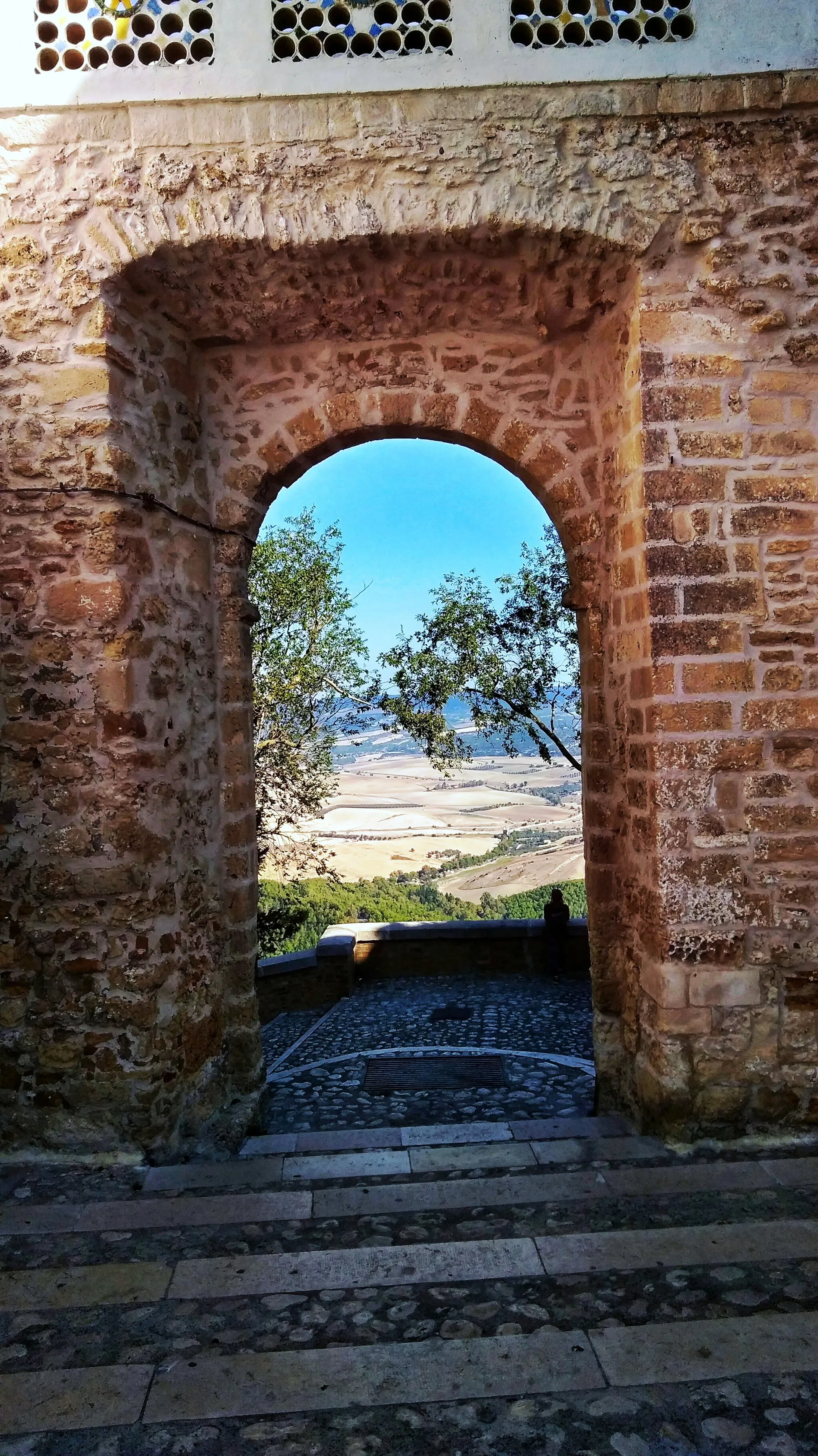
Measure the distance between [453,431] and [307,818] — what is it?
7.69m

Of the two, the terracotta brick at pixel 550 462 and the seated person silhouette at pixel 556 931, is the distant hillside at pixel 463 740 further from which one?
the terracotta brick at pixel 550 462

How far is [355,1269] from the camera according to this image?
102 inches

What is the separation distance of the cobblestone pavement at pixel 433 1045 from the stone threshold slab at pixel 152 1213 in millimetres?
1230

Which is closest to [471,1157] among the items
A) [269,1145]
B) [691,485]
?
[269,1145]

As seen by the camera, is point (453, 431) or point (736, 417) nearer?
point (736, 417)

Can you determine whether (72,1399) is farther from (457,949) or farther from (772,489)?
(457,949)

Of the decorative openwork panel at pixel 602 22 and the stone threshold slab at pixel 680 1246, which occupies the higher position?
the decorative openwork panel at pixel 602 22

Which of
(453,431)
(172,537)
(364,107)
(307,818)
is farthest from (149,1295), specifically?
(307,818)

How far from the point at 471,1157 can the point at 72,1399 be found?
5.24ft

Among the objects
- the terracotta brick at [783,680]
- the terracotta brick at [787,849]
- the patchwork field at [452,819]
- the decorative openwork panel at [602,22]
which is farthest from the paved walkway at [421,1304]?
the patchwork field at [452,819]

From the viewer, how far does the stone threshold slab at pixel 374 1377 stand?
6.72ft

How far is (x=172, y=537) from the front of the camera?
3.74m

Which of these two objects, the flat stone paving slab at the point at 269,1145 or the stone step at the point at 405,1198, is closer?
the stone step at the point at 405,1198

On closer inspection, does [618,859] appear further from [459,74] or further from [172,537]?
[459,74]
